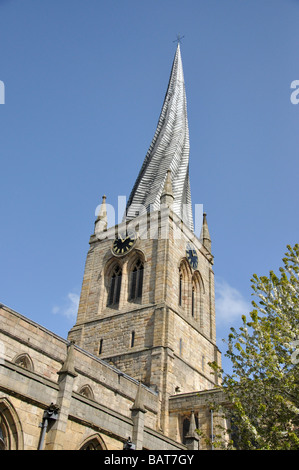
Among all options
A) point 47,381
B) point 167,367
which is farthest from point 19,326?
point 167,367

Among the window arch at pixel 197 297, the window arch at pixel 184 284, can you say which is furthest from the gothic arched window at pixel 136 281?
the window arch at pixel 197 297

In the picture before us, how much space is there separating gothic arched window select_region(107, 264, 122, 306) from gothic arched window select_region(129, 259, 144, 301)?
1203 millimetres

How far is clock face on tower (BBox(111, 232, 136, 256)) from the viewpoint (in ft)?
122

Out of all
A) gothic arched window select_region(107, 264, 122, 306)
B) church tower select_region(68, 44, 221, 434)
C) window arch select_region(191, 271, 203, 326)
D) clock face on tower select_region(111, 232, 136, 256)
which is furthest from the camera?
clock face on tower select_region(111, 232, 136, 256)

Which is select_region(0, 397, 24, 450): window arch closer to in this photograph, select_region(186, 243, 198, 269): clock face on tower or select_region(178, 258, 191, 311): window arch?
select_region(178, 258, 191, 311): window arch

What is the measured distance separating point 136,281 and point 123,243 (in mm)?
3716

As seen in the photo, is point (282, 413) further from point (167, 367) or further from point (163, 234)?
point (163, 234)

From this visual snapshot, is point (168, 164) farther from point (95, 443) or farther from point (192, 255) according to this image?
point (95, 443)

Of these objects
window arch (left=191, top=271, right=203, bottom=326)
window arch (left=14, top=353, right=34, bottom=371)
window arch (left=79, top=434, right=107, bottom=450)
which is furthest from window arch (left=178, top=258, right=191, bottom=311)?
window arch (left=79, top=434, right=107, bottom=450)

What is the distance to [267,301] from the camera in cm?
1481

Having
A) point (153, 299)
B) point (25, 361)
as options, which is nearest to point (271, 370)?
point (25, 361)

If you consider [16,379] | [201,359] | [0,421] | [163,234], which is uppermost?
[163,234]

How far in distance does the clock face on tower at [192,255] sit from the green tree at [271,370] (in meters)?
22.6

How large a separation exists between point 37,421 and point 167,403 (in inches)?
568
